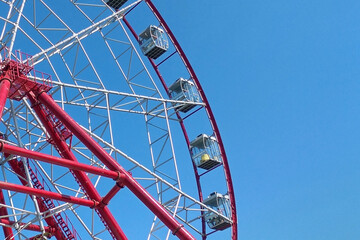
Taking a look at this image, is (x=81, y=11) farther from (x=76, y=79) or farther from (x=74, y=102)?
(x=74, y=102)

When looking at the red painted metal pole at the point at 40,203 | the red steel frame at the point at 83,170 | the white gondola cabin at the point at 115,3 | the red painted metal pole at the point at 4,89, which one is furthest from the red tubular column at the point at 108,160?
the white gondola cabin at the point at 115,3

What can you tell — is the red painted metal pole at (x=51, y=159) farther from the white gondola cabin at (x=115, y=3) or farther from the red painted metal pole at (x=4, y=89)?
the white gondola cabin at (x=115, y=3)

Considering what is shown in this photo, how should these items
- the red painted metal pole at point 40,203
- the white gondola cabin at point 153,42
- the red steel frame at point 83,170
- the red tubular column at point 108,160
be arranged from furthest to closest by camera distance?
the white gondola cabin at point 153,42, the red painted metal pole at point 40,203, the red tubular column at point 108,160, the red steel frame at point 83,170

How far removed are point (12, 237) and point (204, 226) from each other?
11325 millimetres

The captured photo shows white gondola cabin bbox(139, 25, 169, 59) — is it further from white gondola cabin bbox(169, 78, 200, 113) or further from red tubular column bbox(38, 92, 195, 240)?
red tubular column bbox(38, 92, 195, 240)

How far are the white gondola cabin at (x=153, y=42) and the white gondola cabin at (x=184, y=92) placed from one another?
87.0 inches

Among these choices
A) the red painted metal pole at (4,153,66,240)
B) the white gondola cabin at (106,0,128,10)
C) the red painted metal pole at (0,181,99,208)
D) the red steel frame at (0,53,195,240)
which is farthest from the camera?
the white gondola cabin at (106,0,128,10)

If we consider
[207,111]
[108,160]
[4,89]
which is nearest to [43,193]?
[108,160]

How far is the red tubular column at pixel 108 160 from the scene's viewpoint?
18000mm

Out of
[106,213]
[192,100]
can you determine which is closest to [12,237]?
[106,213]

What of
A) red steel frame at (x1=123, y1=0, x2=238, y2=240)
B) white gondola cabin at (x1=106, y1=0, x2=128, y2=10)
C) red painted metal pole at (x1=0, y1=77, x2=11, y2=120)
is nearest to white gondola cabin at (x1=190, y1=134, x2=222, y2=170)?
red steel frame at (x1=123, y1=0, x2=238, y2=240)

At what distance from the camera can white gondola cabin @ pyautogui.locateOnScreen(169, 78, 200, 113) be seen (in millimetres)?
30000

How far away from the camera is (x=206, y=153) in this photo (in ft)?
99.7

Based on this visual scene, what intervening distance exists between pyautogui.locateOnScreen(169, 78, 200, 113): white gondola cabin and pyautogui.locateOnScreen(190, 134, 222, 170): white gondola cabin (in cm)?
199
